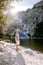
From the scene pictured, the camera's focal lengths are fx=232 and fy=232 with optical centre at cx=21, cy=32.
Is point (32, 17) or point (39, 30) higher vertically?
point (32, 17)

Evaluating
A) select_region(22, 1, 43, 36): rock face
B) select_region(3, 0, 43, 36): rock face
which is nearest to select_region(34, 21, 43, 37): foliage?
select_region(3, 0, 43, 36): rock face

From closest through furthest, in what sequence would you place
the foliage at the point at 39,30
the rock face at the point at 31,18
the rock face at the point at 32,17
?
the foliage at the point at 39,30 → the rock face at the point at 31,18 → the rock face at the point at 32,17

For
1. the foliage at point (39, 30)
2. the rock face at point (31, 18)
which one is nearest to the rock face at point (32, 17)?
the rock face at point (31, 18)

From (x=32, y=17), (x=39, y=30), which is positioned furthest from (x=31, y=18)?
(x=39, y=30)

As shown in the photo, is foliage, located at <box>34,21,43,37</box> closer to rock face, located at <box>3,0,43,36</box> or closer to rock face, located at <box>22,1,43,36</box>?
rock face, located at <box>3,0,43,36</box>

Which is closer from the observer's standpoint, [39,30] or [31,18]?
[39,30]

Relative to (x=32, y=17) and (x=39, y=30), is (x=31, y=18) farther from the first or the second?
(x=39, y=30)

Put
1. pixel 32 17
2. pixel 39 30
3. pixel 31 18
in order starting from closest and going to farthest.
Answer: pixel 39 30 → pixel 31 18 → pixel 32 17

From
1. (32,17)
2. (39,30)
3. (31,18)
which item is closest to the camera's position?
(39,30)

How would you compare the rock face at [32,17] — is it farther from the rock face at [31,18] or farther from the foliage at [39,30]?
the foliage at [39,30]

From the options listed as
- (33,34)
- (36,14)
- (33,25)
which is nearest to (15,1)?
(33,34)

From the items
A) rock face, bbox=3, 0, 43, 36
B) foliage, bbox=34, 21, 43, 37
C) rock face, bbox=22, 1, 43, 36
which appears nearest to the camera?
foliage, bbox=34, 21, 43, 37

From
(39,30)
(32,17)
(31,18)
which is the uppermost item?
(32,17)

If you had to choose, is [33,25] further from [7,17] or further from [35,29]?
[7,17]
